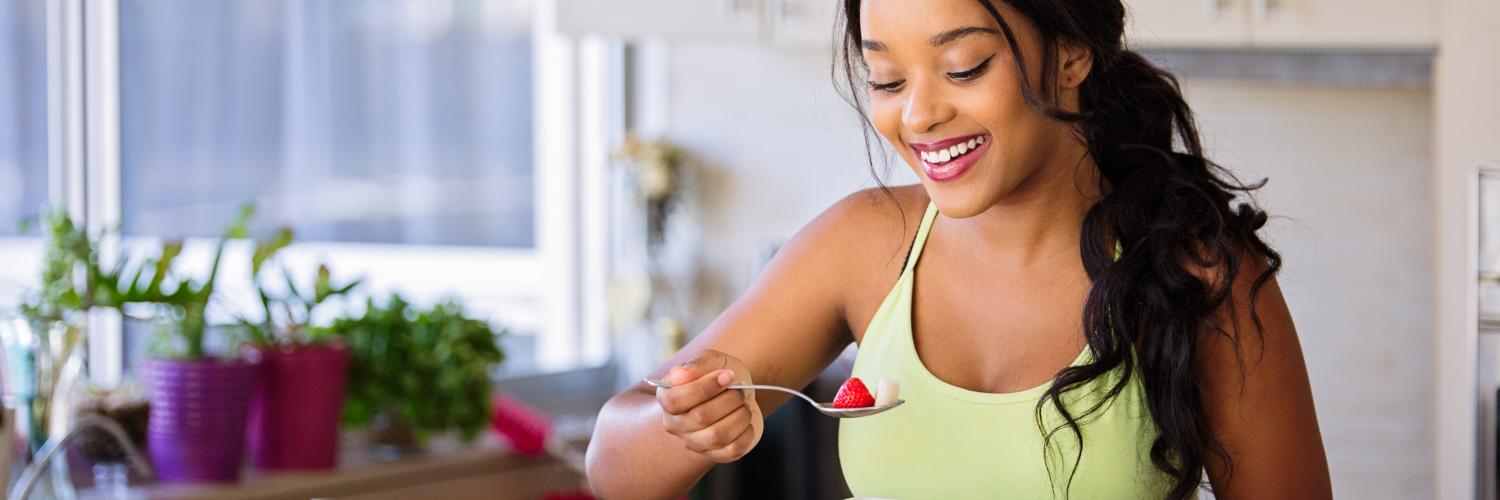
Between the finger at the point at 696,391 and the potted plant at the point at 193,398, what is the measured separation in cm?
119

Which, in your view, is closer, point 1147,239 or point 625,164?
point 1147,239

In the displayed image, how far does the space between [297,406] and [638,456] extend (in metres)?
1.07

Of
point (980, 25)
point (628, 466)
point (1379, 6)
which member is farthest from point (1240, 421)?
point (1379, 6)

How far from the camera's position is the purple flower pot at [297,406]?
235 cm

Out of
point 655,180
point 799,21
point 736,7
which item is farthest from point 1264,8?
point 655,180

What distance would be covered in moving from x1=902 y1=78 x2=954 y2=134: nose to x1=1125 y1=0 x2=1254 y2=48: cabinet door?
1482 millimetres

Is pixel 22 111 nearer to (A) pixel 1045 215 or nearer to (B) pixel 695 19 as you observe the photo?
(B) pixel 695 19

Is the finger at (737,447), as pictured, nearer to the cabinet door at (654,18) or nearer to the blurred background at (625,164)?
the blurred background at (625,164)

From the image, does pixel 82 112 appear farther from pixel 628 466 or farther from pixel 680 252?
pixel 628 466

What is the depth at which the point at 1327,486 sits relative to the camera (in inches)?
55.0

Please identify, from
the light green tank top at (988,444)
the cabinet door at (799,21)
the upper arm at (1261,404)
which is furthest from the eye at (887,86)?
the cabinet door at (799,21)

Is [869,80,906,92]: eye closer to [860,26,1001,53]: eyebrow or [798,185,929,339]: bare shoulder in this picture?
[860,26,1001,53]: eyebrow

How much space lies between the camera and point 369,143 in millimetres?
3107

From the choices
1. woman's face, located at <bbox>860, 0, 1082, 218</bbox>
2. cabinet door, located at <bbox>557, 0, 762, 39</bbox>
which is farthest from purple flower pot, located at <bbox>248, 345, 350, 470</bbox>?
woman's face, located at <bbox>860, 0, 1082, 218</bbox>
